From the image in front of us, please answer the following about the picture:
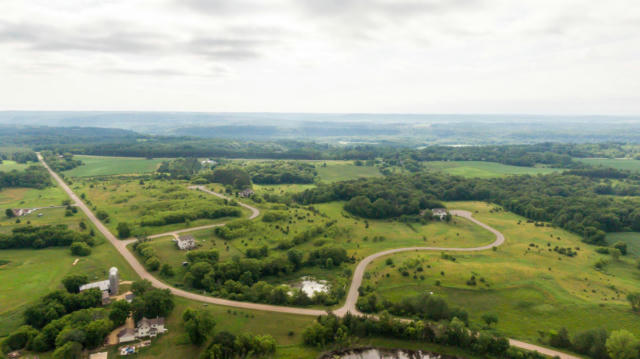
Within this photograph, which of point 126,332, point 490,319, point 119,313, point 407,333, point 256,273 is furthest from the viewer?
point 256,273

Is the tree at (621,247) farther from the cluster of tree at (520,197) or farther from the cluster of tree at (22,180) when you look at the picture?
the cluster of tree at (22,180)

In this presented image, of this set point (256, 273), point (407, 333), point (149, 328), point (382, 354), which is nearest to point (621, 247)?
point (407, 333)

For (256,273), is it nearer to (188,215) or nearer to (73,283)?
(73,283)

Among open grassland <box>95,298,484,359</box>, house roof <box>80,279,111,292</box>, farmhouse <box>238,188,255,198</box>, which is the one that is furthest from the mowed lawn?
farmhouse <box>238,188,255,198</box>

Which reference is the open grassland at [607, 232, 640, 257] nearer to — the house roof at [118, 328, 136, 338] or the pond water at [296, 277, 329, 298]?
the pond water at [296, 277, 329, 298]

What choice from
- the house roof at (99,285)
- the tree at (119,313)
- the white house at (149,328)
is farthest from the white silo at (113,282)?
the white house at (149,328)

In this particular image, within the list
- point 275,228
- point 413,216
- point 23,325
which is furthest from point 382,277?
point 23,325
